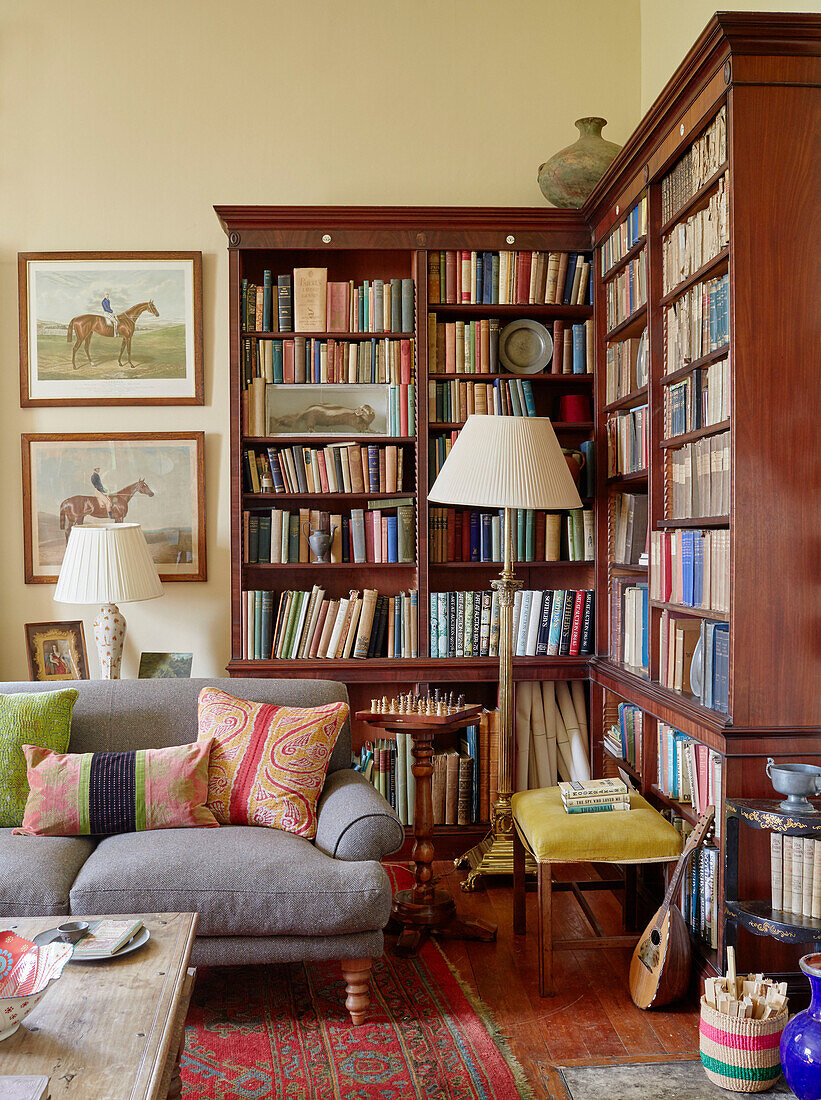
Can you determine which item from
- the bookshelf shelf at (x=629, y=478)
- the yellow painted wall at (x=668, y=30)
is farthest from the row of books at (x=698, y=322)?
the yellow painted wall at (x=668, y=30)

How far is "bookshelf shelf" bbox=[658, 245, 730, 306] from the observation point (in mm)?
2688

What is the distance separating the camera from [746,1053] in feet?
7.38

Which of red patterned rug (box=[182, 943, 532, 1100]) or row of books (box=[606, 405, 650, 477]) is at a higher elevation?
row of books (box=[606, 405, 650, 477])

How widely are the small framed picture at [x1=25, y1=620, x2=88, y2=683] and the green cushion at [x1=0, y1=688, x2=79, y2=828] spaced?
98cm

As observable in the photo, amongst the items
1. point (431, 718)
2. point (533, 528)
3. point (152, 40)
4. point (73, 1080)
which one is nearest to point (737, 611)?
point (431, 718)

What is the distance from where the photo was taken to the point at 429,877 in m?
3.19

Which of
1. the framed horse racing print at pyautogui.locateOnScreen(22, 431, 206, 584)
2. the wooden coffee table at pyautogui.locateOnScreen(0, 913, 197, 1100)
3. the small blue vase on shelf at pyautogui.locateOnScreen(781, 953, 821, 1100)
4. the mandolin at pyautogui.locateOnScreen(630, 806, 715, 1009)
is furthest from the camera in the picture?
the framed horse racing print at pyautogui.locateOnScreen(22, 431, 206, 584)

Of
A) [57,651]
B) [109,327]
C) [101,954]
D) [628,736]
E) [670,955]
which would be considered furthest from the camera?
[109,327]

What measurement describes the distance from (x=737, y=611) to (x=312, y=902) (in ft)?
4.39

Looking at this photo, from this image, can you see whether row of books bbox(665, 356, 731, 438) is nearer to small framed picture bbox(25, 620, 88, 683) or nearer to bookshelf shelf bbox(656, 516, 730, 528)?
bookshelf shelf bbox(656, 516, 730, 528)

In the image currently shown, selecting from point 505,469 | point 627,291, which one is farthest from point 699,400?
point 627,291

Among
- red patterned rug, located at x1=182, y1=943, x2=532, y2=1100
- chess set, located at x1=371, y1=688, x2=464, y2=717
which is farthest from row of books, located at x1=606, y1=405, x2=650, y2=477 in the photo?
red patterned rug, located at x1=182, y1=943, x2=532, y2=1100

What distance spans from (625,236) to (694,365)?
88cm

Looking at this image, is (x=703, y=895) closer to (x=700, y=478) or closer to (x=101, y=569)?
(x=700, y=478)
